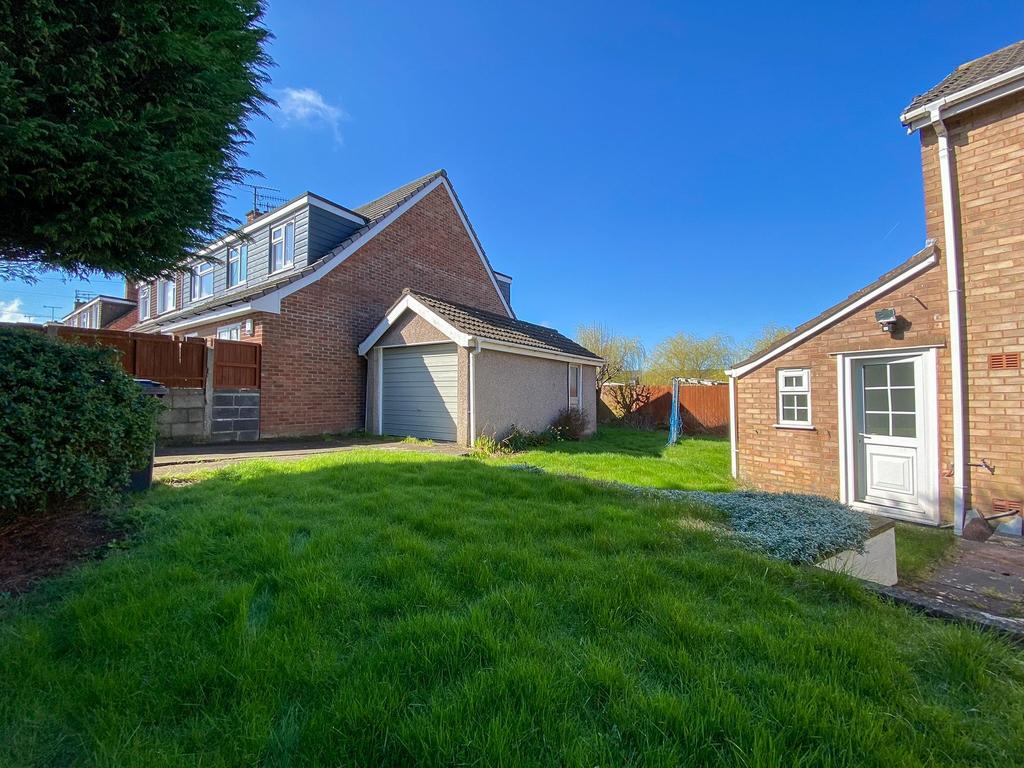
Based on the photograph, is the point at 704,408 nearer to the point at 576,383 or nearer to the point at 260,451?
the point at 576,383

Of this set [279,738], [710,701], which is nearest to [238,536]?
[279,738]

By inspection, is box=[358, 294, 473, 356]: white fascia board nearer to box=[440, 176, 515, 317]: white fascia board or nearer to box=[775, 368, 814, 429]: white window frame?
box=[440, 176, 515, 317]: white fascia board

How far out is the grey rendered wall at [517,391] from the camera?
10961mm

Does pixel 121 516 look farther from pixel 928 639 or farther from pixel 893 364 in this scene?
pixel 893 364

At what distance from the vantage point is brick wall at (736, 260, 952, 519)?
6.41 meters

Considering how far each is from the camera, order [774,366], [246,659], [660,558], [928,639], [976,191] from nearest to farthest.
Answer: [246,659], [928,639], [660,558], [976,191], [774,366]

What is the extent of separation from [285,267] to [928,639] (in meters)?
15.5

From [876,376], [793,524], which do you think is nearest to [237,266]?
[793,524]

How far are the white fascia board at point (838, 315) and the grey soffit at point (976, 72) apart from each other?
2.24 m

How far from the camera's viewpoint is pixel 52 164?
3.33 m

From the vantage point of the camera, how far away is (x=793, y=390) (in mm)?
8188

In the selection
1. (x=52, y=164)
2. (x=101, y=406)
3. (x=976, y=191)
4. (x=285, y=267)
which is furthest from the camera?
(x=285, y=267)

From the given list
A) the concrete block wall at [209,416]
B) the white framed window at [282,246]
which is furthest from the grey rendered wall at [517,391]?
the white framed window at [282,246]

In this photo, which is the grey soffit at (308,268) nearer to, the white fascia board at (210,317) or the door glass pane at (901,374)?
the white fascia board at (210,317)
